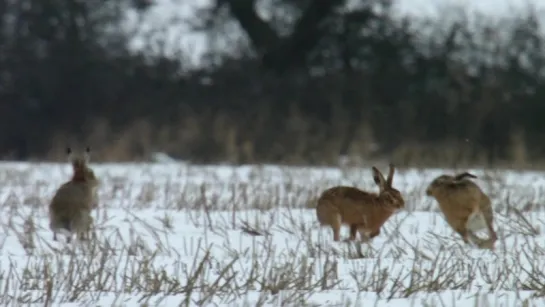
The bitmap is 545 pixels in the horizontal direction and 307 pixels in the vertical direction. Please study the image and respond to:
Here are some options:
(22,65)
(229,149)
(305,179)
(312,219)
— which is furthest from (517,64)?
(312,219)

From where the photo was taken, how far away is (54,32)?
23344mm

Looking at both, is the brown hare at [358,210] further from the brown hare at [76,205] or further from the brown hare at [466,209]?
the brown hare at [76,205]

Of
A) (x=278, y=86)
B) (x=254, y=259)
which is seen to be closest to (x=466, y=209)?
(x=254, y=259)

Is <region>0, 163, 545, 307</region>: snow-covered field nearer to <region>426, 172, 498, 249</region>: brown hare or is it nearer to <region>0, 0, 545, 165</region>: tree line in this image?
<region>426, 172, 498, 249</region>: brown hare

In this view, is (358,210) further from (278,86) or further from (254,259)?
(278,86)

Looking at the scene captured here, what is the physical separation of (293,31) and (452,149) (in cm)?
694

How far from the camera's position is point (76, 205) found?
719 cm

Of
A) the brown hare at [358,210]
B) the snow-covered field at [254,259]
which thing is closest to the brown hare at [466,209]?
the snow-covered field at [254,259]

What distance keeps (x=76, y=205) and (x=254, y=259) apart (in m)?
2.17

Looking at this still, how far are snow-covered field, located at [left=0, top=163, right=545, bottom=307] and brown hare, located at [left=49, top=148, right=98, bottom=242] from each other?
0.55 ft

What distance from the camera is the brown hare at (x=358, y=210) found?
7.03 metres

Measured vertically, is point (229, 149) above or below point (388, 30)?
below

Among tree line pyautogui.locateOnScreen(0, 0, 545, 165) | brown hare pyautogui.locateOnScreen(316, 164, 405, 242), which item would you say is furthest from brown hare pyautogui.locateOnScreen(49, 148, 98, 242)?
tree line pyautogui.locateOnScreen(0, 0, 545, 165)

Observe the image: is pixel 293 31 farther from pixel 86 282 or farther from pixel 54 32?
pixel 86 282
